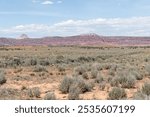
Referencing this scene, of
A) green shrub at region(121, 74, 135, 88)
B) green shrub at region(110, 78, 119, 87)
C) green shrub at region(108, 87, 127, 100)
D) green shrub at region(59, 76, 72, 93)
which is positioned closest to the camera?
green shrub at region(108, 87, 127, 100)

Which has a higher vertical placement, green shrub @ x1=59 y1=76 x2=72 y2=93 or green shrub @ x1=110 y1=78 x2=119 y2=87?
green shrub @ x1=59 y1=76 x2=72 y2=93

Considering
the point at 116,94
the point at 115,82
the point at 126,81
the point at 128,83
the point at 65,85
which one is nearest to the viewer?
the point at 116,94

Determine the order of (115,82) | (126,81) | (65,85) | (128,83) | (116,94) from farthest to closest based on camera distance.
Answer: (115,82) < (126,81) < (128,83) < (65,85) < (116,94)

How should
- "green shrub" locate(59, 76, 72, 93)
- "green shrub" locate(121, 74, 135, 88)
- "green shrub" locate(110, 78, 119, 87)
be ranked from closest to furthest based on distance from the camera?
"green shrub" locate(59, 76, 72, 93)
"green shrub" locate(121, 74, 135, 88)
"green shrub" locate(110, 78, 119, 87)

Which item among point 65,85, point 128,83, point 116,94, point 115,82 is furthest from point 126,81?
point 116,94

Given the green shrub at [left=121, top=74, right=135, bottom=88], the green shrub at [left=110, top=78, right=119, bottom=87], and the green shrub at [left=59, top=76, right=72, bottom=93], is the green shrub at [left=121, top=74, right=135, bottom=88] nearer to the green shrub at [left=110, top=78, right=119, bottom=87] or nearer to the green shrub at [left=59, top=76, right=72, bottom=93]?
the green shrub at [left=110, top=78, right=119, bottom=87]

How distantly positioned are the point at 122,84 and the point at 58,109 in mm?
13998

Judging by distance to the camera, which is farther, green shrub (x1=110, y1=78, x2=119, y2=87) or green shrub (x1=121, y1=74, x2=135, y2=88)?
green shrub (x1=110, y1=78, x2=119, y2=87)

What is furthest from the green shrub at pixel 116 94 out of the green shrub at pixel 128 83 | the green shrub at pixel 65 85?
the green shrub at pixel 128 83

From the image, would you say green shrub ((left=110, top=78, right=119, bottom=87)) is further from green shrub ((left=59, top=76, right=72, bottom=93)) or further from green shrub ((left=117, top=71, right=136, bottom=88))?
green shrub ((left=59, top=76, right=72, bottom=93))

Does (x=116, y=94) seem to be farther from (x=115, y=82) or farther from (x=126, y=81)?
(x=115, y=82)

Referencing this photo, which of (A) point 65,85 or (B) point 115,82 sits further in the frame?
(B) point 115,82

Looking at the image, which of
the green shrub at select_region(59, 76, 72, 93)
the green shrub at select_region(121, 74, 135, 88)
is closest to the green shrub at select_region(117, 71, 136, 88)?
the green shrub at select_region(121, 74, 135, 88)

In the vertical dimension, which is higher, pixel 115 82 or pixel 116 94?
pixel 116 94
